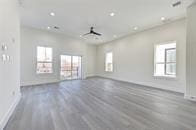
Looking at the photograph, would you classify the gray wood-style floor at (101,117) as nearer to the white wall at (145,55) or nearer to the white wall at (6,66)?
the white wall at (6,66)

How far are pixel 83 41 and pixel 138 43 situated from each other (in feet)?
15.7

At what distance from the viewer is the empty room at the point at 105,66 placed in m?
2.66

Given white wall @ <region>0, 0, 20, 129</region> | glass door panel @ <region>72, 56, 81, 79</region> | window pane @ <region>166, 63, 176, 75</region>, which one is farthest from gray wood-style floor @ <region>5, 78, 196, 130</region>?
glass door panel @ <region>72, 56, 81, 79</region>

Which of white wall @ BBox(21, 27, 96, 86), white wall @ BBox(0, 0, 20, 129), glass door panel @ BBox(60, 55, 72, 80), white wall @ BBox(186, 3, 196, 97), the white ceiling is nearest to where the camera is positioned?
white wall @ BBox(0, 0, 20, 129)

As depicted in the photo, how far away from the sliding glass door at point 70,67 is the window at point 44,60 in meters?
1.06

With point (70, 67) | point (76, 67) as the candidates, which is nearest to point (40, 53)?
point (70, 67)

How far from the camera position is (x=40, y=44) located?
750 cm

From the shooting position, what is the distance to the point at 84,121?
2.62m

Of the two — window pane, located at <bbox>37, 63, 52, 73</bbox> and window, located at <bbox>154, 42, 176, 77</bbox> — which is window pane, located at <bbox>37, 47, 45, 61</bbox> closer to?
window pane, located at <bbox>37, 63, 52, 73</bbox>

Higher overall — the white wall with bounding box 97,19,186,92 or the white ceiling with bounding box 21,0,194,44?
the white ceiling with bounding box 21,0,194,44

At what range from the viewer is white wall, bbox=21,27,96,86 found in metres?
6.86

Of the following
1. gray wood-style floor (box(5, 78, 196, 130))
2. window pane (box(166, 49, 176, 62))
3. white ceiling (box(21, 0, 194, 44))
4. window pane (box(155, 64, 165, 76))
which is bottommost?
gray wood-style floor (box(5, 78, 196, 130))

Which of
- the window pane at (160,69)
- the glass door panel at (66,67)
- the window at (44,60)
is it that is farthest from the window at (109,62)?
the window at (44,60)

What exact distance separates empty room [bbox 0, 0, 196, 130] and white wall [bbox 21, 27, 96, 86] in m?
0.05
